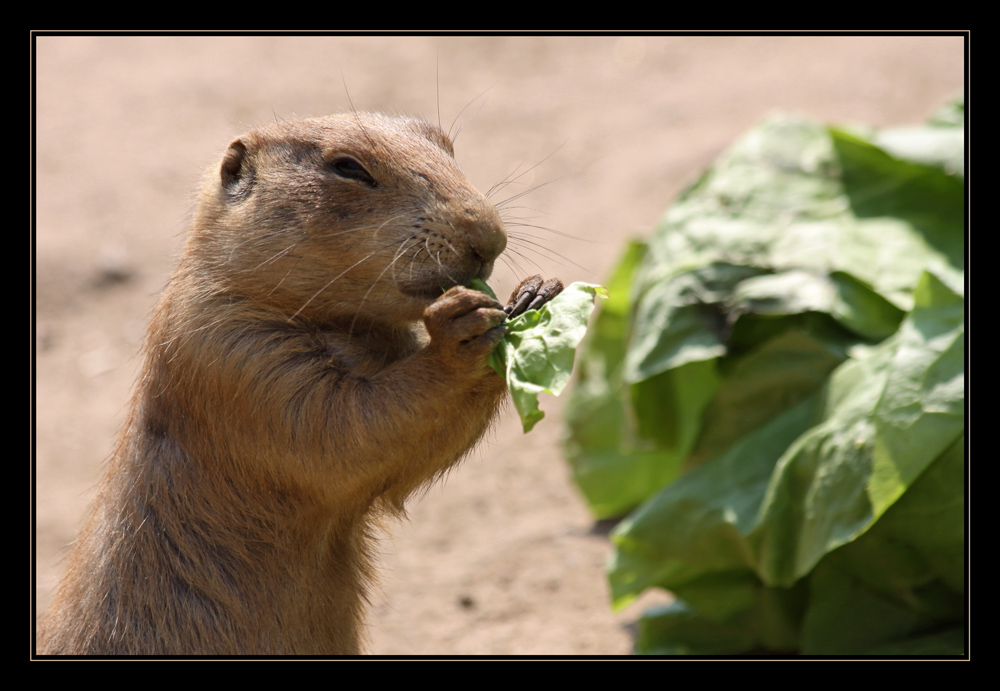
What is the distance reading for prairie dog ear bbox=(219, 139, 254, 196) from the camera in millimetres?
3891

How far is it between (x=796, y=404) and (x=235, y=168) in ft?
9.84

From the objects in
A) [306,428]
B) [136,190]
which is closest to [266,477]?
[306,428]

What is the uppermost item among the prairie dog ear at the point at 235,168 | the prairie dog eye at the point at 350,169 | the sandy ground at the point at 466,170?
the prairie dog eye at the point at 350,169

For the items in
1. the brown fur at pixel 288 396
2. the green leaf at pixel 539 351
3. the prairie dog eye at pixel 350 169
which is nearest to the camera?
the green leaf at pixel 539 351

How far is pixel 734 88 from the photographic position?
10.3m

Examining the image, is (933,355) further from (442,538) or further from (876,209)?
(442,538)

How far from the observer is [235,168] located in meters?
3.93

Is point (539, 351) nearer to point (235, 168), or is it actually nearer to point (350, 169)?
point (350, 169)

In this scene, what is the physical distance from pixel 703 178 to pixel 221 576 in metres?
4.02

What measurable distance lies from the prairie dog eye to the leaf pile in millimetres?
2167

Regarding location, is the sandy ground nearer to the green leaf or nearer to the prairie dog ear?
the prairie dog ear

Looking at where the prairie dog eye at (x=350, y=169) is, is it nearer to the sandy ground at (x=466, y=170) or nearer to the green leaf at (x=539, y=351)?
the green leaf at (x=539, y=351)

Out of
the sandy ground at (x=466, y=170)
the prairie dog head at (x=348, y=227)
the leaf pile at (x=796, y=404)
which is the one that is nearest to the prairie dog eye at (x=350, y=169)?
the prairie dog head at (x=348, y=227)

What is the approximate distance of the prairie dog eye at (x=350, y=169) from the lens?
3.60 meters
